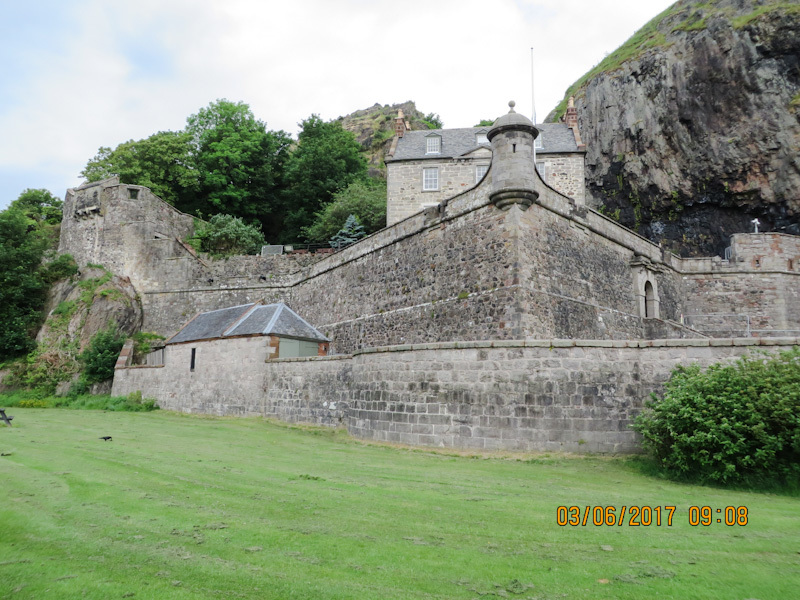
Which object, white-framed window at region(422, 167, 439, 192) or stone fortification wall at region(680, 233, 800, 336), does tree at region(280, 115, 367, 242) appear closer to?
white-framed window at region(422, 167, 439, 192)

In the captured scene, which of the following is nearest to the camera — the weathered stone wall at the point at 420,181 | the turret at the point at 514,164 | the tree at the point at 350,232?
the turret at the point at 514,164

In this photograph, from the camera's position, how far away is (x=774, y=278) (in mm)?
26078

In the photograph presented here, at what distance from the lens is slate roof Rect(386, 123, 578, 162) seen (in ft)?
93.9

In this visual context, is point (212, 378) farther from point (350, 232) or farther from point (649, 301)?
point (649, 301)

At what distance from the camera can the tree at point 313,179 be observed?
39469 mm

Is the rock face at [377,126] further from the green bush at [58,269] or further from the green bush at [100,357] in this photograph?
the green bush at [100,357]

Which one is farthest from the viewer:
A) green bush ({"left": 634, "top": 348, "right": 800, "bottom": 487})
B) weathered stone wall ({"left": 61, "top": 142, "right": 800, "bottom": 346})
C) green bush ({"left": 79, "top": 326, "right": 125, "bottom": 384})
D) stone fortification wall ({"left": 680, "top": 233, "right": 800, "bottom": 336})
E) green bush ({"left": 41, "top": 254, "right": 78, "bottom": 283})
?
green bush ({"left": 41, "top": 254, "right": 78, "bottom": 283})

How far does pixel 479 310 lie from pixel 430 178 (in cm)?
1401

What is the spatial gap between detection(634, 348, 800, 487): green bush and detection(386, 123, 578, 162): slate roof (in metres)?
20.5

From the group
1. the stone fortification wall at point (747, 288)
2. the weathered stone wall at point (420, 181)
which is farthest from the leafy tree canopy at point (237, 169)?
the stone fortification wall at point (747, 288)

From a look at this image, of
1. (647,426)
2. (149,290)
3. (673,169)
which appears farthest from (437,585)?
(673,169)

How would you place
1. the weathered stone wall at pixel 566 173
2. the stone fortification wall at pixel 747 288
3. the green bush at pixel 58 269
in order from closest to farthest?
the stone fortification wall at pixel 747 288, the weathered stone wall at pixel 566 173, the green bush at pixel 58 269

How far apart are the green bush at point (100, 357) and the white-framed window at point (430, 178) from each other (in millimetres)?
18201

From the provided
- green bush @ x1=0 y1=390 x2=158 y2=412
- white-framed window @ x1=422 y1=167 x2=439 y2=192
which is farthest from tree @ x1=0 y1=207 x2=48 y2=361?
white-framed window @ x1=422 y1=167 x2=439 y2=192
